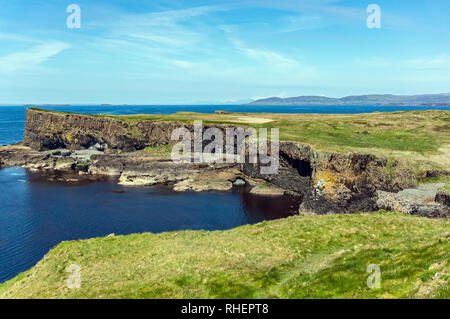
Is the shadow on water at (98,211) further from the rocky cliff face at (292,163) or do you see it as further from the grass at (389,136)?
the grass at (389,136)

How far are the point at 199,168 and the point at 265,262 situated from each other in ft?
242

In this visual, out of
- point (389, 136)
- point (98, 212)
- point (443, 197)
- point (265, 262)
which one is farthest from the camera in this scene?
point (389, 136)

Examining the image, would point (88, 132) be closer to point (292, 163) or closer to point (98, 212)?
point (98, 212)

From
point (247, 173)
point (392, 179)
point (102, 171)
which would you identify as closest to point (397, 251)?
point (392, 179)

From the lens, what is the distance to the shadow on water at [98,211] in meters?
51.1

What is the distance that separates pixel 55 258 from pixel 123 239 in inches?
258

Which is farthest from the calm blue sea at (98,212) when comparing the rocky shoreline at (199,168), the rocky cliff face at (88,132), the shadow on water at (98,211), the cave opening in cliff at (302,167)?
the rocky cliff face at (88,132)

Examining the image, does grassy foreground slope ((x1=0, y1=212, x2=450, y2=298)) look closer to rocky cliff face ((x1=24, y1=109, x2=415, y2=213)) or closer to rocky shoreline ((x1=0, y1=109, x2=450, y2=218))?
rocky shoreline ((x1=0, y1=109, x2=450, y2=218))

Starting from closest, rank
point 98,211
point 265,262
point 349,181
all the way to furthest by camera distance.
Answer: point 265,262 < point 349,181 < point 98,211

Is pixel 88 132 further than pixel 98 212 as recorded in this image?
Yes

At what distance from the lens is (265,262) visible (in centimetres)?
2441

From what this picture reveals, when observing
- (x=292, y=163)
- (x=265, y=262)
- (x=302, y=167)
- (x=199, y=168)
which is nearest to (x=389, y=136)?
(x=302, y=167)

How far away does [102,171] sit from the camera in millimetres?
102312
